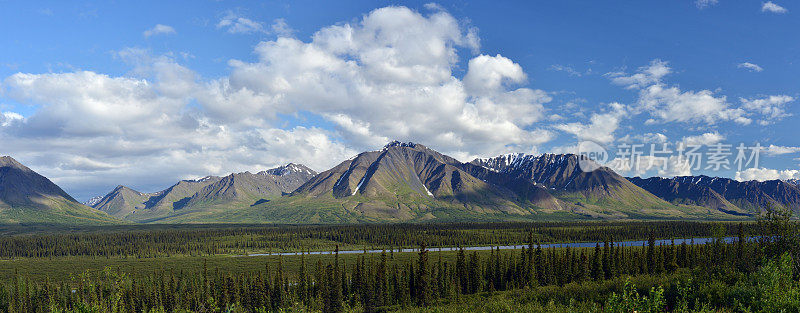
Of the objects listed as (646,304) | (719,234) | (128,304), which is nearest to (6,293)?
(128,304)

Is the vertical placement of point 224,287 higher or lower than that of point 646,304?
lower

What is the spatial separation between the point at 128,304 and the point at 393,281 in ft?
317

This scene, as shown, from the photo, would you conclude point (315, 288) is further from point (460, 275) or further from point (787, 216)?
point (787, 216)

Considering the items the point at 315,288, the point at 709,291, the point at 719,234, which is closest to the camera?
the point at 709,291

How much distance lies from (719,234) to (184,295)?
177 meters

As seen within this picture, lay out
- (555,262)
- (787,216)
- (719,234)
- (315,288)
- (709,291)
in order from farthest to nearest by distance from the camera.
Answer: (555,262), (315,288), (719,234), (787,216), (709,291)

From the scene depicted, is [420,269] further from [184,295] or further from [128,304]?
[128,304]

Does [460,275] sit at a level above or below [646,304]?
below

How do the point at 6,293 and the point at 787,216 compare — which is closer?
the point at 787,216

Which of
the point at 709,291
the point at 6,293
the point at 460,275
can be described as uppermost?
the point at 709,291

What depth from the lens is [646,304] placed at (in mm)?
26297

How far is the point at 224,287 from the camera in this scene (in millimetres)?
160000

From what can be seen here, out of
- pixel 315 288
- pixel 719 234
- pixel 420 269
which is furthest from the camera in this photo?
pixel 315 288

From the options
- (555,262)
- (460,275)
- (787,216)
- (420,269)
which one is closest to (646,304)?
(787,216)
